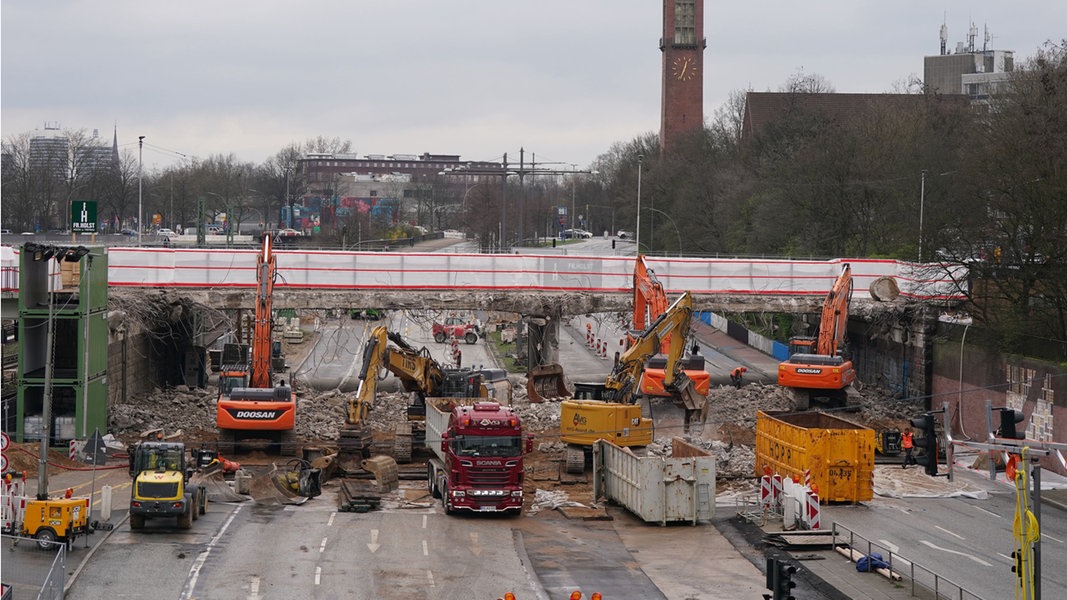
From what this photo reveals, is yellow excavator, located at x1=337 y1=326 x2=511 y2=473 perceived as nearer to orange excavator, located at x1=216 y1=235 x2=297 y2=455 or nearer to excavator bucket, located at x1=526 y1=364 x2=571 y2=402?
orange excavator, located at x1=216 y1=235 x2=297 y2=455

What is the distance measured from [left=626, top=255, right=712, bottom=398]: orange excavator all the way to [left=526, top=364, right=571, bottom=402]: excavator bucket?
151 inches

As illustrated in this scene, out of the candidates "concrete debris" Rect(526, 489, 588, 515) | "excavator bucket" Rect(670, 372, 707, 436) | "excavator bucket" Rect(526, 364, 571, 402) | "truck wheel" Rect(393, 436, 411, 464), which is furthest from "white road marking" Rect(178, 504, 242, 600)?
"excavator bucket" Rect(526, 364, 571, 402)

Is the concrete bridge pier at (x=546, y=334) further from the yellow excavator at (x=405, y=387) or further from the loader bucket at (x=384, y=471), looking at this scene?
the loader bucket at (x=384, y=471)

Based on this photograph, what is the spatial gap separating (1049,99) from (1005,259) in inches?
243

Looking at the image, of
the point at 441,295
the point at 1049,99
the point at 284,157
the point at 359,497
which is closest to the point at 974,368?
Answer: the point at 1049,99

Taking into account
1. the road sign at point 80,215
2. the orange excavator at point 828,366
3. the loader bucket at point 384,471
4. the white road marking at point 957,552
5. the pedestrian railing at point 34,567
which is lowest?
the white road marking at point 957,552

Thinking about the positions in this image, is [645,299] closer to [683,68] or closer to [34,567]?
[34,567]

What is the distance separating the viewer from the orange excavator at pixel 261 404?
43.3 metres

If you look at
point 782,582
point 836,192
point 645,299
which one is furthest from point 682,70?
point 782,582

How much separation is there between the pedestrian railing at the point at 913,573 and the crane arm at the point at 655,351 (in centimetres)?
1134

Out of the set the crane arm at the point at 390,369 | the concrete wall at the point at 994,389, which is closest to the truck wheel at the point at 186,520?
the crane arm at the point at 390,369

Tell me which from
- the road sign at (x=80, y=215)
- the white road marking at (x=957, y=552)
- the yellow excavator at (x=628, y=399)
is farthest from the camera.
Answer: the road sign at (x=80, y=215)

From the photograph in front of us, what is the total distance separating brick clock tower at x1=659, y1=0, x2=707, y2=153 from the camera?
130 m

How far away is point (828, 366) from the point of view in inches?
2116
